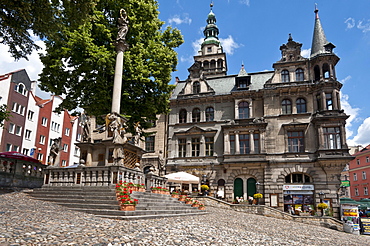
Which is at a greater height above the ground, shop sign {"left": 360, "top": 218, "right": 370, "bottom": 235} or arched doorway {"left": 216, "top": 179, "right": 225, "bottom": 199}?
arched doorway {"left": 216, "top": 179, "right": 225, "bottom": 199}

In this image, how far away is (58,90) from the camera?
1908cm

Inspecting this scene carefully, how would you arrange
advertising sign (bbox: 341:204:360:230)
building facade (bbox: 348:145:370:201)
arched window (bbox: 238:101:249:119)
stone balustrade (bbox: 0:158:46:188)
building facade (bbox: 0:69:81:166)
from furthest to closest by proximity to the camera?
building facade (bbox: 348:145:370:201), building facade (bbox: 0:69:81:166), arched window (bbox: 238:101:249:119), advertising sign (bbox: 341:204:360:230), stone balustrade (bbox: 0:158:46:188)

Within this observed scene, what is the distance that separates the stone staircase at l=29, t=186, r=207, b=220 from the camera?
10.9 m

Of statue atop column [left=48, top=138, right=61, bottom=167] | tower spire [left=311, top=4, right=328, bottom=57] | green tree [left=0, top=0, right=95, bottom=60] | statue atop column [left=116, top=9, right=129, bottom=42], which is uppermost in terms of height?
tower spire [left=311, top=4, right=328, bottom=57]

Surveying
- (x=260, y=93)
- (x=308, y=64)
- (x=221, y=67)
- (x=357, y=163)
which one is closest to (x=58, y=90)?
(x=260, y=93)

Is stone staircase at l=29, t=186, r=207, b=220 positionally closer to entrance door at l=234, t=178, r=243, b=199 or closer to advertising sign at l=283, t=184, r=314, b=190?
entrance door at l=234, t=178, r=243, b=199

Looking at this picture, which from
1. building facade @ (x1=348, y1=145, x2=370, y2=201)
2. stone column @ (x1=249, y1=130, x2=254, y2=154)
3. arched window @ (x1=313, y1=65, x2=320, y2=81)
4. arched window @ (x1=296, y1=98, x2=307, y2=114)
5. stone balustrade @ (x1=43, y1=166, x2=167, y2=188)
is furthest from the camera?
building facade @ (x1=348, y1=145, x2=370, y2=201)

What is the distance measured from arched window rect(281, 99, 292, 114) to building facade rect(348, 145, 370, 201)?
3751 centimetres

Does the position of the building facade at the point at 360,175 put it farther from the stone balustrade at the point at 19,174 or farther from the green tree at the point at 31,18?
the green tree at the point at 31,18

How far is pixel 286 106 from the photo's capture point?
3278 centimetres

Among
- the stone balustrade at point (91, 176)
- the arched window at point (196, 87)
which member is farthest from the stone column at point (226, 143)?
the stone balustrade at point (91, 176)

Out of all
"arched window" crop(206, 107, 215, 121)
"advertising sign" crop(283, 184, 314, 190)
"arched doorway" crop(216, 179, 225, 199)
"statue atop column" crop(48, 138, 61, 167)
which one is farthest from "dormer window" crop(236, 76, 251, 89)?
"statue atop column" crop(48, 138, 61, 167)

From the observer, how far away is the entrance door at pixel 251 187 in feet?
103

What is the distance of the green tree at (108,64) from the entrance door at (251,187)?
53.3 feet
